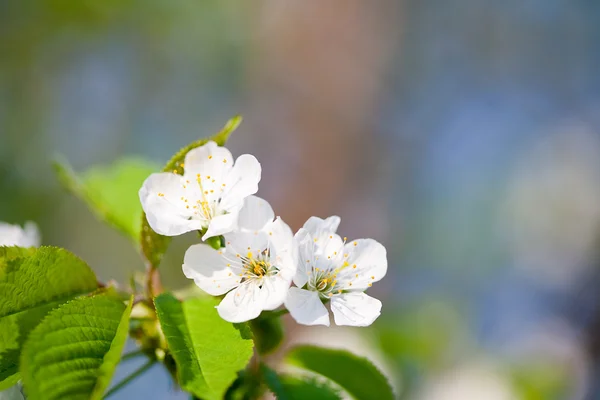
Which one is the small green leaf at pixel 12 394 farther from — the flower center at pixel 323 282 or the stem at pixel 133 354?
the flower center at pixel 323 282

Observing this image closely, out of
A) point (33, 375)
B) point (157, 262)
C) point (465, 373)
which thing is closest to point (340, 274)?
point (157, 262)

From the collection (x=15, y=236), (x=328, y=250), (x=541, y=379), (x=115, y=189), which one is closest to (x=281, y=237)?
(x=328, y=250)

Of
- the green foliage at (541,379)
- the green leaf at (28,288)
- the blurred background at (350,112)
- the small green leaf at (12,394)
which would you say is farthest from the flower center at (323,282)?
the blurred background at (350,112)

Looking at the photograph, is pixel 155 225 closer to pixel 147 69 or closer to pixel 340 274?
pixel 340 274

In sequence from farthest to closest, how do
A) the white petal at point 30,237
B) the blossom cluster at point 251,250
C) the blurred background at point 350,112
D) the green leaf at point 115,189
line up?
the blurred background at point 350,112 < the green leaf at point 115,189 < the white petal at point 30,237 < the blossom cluster at point 251,250

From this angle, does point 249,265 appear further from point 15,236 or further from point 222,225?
point 15,236

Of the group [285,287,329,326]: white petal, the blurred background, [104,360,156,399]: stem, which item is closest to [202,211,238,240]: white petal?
[285,287,329,326]: white petal
